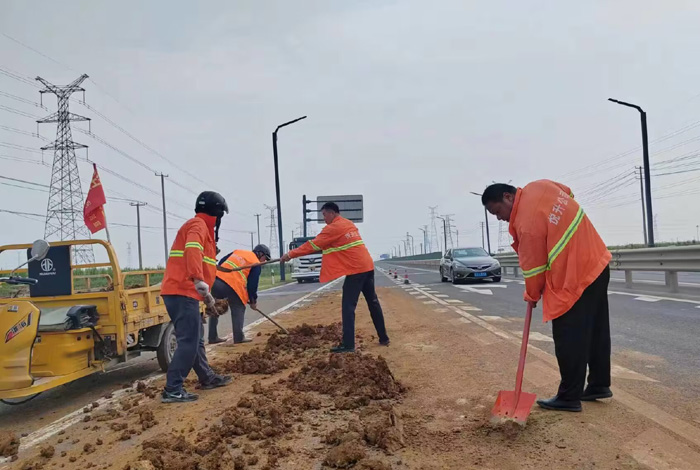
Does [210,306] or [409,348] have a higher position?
[210,306]

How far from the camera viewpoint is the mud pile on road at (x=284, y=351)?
5.66 m

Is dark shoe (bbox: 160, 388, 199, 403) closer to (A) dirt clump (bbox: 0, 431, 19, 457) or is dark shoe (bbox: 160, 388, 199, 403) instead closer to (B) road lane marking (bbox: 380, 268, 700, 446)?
(A) dirt clump (bbox: 0, 431, 19, 457)

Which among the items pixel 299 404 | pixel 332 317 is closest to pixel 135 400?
pixel 299 404

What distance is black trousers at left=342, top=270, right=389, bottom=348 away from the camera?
6285 mm

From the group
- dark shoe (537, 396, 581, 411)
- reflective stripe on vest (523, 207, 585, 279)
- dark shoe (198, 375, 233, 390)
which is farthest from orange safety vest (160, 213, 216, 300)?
dark shoe (537, 396, 581, 411)

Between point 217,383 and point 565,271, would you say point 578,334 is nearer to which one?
point 565,271

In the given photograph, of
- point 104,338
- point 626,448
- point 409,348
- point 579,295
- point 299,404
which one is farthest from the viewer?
point 409,348

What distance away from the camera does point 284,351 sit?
21.8 feet

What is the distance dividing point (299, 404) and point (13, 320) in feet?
8.46

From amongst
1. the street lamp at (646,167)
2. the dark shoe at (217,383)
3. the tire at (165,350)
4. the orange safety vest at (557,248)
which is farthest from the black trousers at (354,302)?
the street lamp at (646,167)

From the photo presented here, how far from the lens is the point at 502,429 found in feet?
10.6

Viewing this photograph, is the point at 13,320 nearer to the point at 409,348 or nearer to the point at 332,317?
the point at 409,348

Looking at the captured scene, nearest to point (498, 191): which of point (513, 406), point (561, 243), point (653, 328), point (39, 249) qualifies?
point (561, 243)

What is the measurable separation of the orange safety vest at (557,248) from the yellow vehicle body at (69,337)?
3.93 metres
